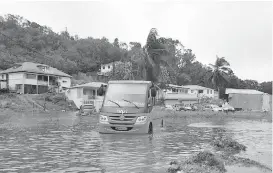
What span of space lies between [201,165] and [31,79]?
5496 cm

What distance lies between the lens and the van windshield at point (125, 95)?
52.8ft

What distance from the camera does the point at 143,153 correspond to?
36.9ft

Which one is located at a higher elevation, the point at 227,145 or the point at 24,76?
the point at 24,76

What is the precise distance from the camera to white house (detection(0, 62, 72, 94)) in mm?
58938

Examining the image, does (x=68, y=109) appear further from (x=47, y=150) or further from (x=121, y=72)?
(x=47, y=150)

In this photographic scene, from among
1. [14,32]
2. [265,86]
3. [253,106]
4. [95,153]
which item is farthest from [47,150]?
[265,86]

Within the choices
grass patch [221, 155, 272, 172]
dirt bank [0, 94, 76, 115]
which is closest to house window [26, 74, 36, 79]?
dirt bank [0, 94, 76, 115]

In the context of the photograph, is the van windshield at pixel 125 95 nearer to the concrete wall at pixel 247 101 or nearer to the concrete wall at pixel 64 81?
the concrete wall at pixel 64 81

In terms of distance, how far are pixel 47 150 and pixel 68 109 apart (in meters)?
38.5

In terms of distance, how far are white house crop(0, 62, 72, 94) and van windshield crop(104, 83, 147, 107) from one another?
44.9 meters

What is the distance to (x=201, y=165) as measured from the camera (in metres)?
8.36

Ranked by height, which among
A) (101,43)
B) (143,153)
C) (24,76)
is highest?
(101,43)

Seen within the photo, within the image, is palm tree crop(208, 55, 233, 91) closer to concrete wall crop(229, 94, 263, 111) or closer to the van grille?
concrete wall crop(229, 94, 263, 111)

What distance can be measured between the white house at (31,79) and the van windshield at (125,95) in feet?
147
